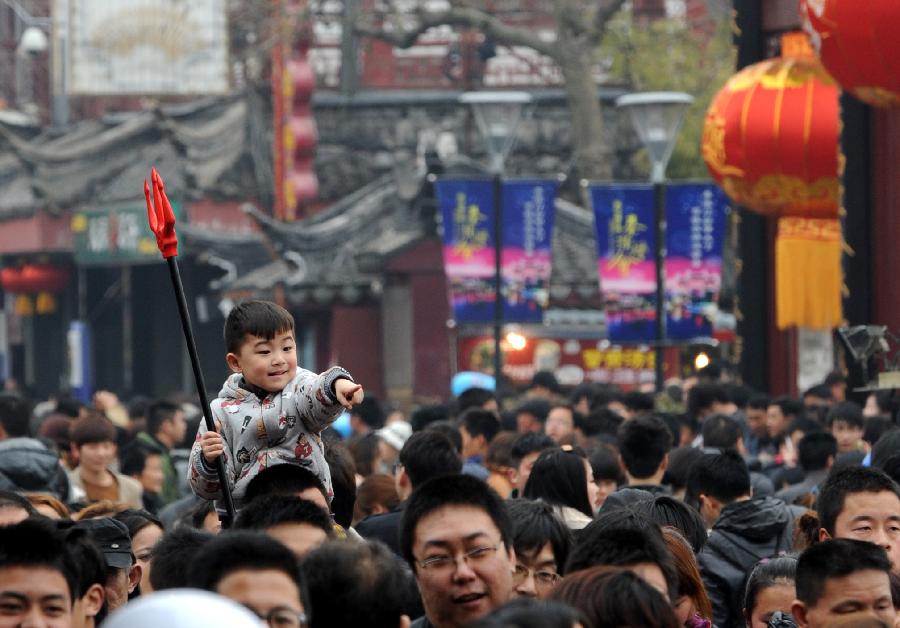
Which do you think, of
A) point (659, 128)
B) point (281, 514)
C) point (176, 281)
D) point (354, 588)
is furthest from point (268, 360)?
point (659, 128)

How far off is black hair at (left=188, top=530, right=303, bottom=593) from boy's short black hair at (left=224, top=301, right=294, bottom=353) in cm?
171

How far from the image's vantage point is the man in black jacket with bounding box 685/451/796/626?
831 centimetres

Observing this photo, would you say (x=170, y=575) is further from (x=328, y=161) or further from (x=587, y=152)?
(x=328, y=161)

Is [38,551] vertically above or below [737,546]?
above

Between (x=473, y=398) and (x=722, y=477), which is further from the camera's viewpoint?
(x=473, y=398)

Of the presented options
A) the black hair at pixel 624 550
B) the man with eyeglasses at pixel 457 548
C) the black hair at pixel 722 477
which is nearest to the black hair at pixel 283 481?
the man with eyeglasses at pixel 457 548

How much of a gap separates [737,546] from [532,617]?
14.1 feet

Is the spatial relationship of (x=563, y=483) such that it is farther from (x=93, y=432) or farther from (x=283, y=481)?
(x=93, y=432)

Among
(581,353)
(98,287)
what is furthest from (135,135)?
(581,353)

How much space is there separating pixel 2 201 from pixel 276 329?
28859 mm

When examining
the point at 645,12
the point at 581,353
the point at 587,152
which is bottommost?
the point at 581,353

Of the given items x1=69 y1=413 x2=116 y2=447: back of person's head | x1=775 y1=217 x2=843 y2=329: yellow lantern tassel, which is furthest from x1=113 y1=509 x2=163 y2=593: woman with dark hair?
x1=775 y1=217 x2=843 y2=329: yellow lantern tassel

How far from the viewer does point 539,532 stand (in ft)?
22.4

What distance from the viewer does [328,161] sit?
34.5 m
